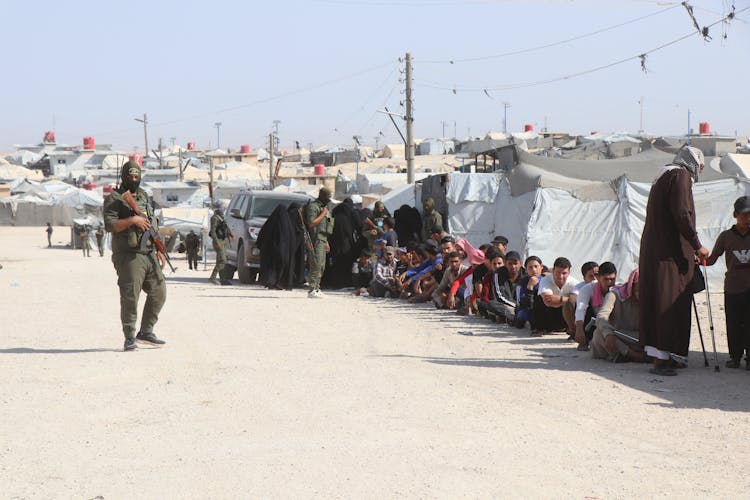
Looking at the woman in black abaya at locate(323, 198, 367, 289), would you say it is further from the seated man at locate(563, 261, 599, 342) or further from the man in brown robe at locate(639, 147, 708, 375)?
the man in brown robe at locate(639, 147, 708, 375)

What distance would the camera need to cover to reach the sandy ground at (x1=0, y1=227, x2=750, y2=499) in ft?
16.5

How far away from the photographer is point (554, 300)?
1084 centimetres

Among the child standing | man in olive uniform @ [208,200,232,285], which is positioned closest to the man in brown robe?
the child standing

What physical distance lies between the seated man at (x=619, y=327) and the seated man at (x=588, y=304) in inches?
6.9

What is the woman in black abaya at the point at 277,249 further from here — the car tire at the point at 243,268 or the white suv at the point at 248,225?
the car tire at the point at 243,268

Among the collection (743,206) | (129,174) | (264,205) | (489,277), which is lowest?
(489,277)

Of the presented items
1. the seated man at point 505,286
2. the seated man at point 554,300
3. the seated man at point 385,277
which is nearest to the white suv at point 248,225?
the seated man at point 385,277

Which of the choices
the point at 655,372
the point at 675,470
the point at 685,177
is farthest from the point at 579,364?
the point at 675,470

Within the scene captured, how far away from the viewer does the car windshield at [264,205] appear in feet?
66.4

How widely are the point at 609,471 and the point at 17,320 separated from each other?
30.9 ft

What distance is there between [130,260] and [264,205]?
10940 mm

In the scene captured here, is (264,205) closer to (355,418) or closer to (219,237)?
(219,237)

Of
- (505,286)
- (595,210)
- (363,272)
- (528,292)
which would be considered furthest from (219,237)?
(528,292)

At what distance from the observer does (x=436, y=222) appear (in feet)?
61.4
